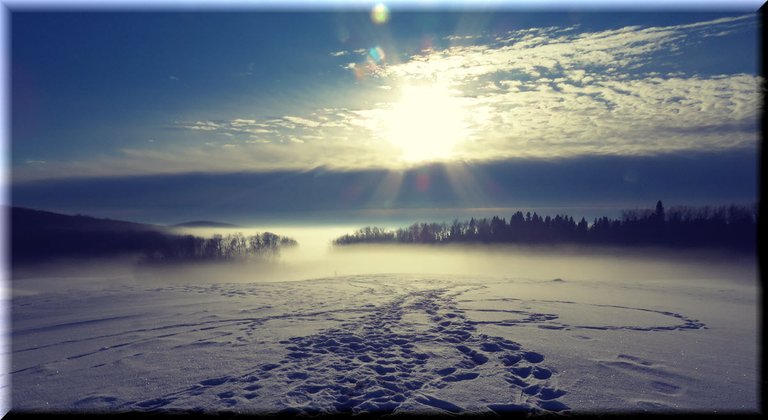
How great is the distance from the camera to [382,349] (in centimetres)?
797

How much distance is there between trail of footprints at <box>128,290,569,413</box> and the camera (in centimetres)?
588

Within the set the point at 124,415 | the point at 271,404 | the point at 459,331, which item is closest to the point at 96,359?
the point at 124,415

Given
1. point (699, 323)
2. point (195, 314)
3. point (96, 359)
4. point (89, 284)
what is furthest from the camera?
point (89, 284)

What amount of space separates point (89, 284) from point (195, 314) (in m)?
8.77

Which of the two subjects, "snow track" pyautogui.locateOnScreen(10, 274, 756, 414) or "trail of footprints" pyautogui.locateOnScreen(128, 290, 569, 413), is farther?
"snow track" pyautogui.locateOnScreen(10, 274, 756, 414)

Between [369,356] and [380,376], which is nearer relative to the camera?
[380,376]

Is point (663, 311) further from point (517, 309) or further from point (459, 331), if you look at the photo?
point (459, 331)

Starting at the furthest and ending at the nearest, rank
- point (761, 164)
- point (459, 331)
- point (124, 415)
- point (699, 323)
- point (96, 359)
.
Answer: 1. point (699, 323)
2. point (459, 331)
3. point (761, 164)
4. point (96, 359)
5. point (124, 415)

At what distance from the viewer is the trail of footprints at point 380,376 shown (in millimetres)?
5875

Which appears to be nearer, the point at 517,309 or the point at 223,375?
the point at 223,375

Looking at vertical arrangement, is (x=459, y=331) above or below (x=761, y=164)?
below

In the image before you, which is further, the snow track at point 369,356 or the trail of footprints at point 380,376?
the snow track at point 369,356

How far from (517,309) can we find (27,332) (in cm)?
1243

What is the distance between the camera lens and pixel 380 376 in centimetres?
672
